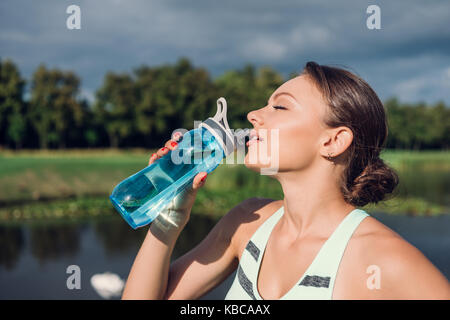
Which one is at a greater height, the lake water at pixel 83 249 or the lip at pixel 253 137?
the lip at pixel 253 137

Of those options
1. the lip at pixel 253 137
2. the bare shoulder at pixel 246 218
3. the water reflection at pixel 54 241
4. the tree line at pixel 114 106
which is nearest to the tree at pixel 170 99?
the tree line at pixel 114 106

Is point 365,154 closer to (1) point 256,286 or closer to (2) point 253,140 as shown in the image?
(2) point 253,140

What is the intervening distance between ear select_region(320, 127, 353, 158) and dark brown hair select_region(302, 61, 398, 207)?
0.03 m

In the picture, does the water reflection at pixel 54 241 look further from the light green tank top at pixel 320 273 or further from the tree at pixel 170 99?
the tree at pixel 170 99

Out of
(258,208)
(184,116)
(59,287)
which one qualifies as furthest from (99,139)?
(258,208)

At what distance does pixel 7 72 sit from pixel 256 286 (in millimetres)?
31422

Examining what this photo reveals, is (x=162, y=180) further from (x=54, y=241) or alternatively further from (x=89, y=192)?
(x=89, y=192)

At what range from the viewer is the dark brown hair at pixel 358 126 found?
1.73 meters

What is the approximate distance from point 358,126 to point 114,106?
34.2 metres

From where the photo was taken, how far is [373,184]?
190 centimetres

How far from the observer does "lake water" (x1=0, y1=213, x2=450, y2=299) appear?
209 inches

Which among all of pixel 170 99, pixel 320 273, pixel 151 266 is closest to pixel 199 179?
pixel 151 266

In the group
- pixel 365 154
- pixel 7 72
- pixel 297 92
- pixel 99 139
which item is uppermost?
pixel 7 72

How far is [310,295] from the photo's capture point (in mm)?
1538
